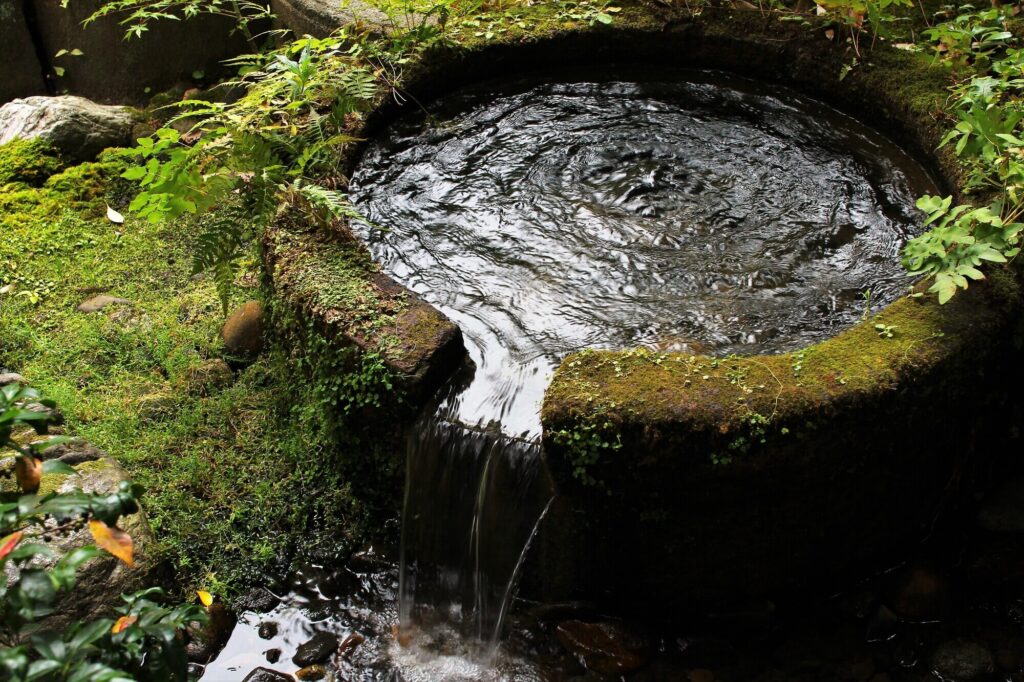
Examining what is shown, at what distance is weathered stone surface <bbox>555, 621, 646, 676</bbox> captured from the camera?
11.9 feet

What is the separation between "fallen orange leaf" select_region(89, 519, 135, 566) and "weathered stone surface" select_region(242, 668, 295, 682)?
4.72 feet

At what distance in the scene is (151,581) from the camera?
3715 millimetres

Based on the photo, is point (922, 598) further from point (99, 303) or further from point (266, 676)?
point (99, 303)

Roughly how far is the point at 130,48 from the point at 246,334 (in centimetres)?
365

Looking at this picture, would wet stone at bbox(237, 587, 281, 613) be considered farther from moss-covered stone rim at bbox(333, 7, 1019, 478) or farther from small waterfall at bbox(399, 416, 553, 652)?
moss-covered stone rim at bbox(333, 7, 1019, 478)

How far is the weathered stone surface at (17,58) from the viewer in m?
7.23

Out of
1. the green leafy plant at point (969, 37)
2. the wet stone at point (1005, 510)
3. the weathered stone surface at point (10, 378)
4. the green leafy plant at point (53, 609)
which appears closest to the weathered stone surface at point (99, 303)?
the weathered stone surface at point (10, 378)

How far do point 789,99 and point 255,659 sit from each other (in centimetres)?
441

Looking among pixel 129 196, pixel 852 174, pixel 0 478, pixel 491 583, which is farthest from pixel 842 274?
pixel 129 196

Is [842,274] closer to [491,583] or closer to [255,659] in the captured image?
[491,583]

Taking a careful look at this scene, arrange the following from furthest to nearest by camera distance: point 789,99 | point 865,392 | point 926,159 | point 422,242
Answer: point 789,99 < point 926,159 < point 422,242 < point 865,392

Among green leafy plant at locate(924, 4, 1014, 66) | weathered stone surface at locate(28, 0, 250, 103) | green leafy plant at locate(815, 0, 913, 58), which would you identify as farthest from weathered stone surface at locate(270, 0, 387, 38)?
green leafy plant at locate(924, 4, 1014, 66)

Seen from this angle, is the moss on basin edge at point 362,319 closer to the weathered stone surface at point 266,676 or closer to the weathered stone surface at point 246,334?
the weathered stone surface at point 246,334

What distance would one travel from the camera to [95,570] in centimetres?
348
